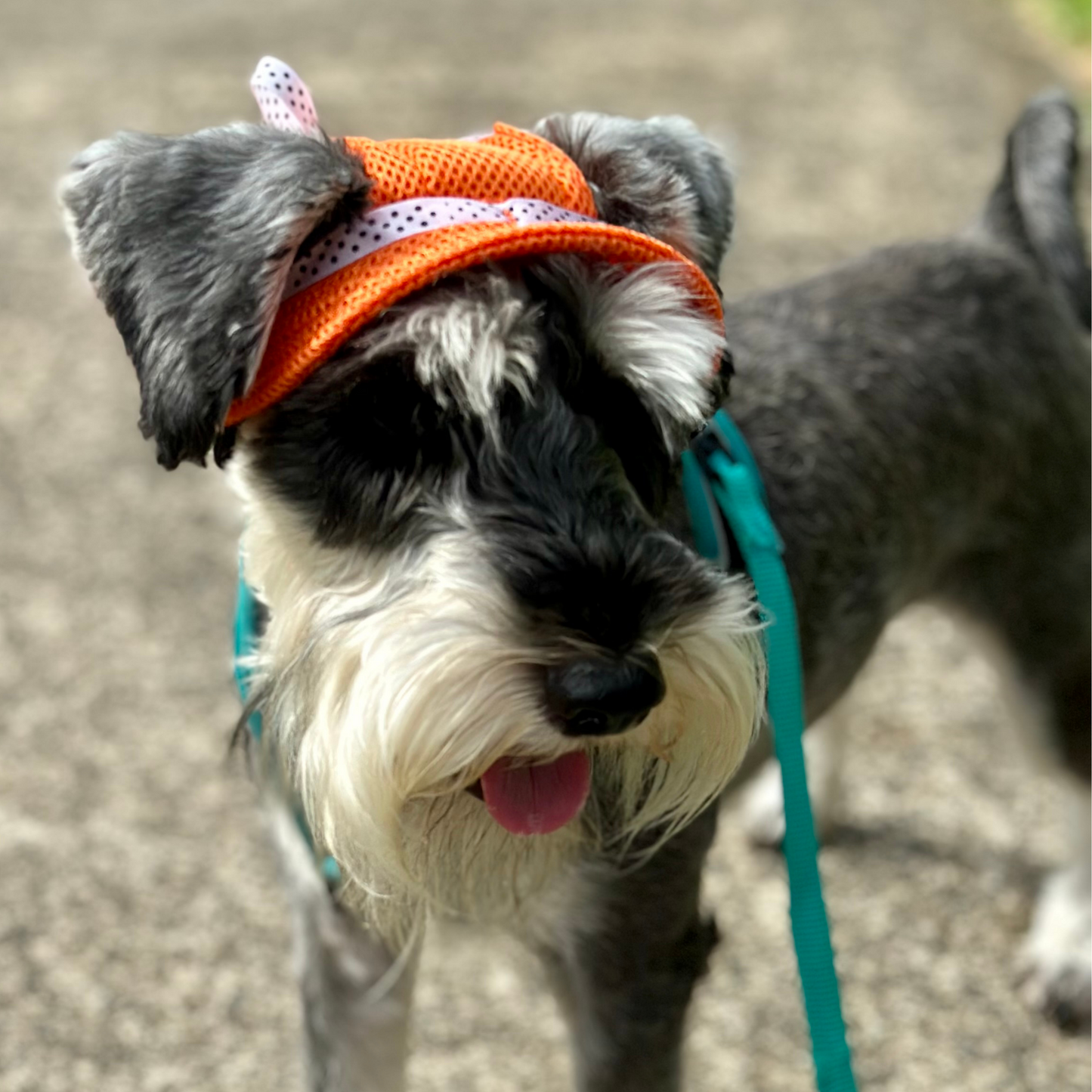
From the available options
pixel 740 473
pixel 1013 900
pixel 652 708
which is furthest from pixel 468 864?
pixel 1013 900

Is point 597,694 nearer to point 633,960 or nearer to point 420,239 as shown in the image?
point 420,239

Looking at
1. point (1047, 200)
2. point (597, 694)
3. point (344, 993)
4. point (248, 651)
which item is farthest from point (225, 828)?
point (1047, 200)

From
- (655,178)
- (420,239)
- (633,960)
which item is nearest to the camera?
(420,239)

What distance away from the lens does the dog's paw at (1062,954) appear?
3244 mm

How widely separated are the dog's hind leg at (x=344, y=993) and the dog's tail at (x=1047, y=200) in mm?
2155

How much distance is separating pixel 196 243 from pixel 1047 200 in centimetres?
218

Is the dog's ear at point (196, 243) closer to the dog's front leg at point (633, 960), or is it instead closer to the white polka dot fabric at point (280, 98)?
the white polka dot fabric at point (280, 98)

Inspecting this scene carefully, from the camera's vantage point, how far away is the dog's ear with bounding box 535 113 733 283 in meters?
2.17

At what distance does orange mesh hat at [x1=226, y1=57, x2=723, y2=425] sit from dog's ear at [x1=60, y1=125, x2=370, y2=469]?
5cm

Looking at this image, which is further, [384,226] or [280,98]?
[280,98]

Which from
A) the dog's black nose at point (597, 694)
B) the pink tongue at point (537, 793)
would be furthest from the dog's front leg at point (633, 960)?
the dog's black nose at point (597, 694)

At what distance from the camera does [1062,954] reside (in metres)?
3.29

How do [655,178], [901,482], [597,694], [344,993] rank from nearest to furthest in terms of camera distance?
1. [597,694]
2. [655,178]
3. [344,993]
4. [901,482]

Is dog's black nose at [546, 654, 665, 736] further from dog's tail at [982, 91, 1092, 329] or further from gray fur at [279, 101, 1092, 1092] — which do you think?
dog's tail at [982, 91, 1092, 329]
